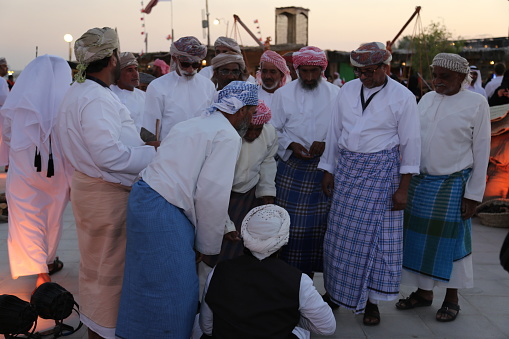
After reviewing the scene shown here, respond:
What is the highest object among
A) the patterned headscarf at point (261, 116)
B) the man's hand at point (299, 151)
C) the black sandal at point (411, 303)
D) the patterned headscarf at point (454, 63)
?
the patterned headscarf at point (454, 63)

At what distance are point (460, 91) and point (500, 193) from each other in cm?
403

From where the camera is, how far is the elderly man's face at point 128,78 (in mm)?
5875

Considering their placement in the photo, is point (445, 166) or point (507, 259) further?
point (445, 166)

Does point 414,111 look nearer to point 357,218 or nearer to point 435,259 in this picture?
point 357,218

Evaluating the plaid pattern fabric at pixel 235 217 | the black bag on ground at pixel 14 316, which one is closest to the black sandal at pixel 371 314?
the plaid pattern fabric at pixel 235 217

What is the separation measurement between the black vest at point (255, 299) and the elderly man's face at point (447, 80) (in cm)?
214

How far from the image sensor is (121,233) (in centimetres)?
334

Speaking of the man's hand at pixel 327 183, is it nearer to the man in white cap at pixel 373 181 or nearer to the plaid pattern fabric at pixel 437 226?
the man in white cap at pixel 373 181

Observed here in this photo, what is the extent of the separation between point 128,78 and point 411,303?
3.75 meters

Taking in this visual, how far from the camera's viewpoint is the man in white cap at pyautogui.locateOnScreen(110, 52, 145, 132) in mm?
5816

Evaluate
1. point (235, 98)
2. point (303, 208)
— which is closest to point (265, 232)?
point (235, 98)

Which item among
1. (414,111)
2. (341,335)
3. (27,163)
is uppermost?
(414,111)

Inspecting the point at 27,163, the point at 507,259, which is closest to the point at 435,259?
the point at 507,259

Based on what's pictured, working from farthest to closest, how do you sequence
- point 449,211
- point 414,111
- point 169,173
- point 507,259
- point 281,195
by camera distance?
point 281,195
point 449,211
point 414,111
point 169,173
point 507,259
